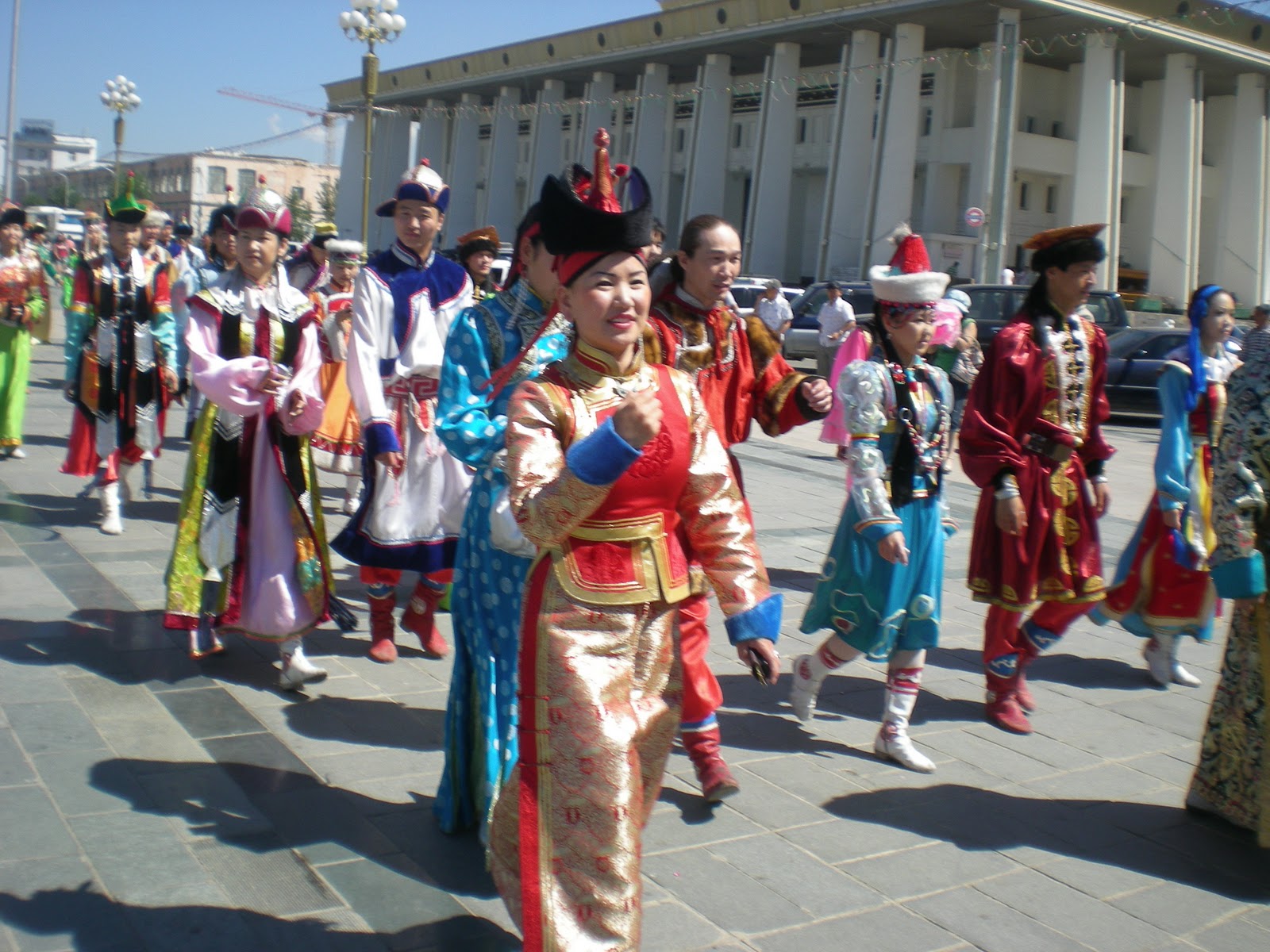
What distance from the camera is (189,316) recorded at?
5070mm

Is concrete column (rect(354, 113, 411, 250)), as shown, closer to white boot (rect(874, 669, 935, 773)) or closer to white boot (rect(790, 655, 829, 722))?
white boot (rect(790, 655, 829, 722))

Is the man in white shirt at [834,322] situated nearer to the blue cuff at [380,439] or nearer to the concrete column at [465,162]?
the blue cuff at [380,439]

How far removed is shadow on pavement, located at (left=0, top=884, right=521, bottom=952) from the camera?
3.16 metres

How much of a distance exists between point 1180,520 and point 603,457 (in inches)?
163

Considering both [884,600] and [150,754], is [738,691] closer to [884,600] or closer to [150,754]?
[884,600]

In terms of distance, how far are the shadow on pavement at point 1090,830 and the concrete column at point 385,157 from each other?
58.1 m

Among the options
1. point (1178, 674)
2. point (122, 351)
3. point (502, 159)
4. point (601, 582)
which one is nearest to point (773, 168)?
point (502, 159)

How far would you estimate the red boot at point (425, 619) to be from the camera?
575 centimetres

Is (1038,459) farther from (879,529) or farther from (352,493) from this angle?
(352,493)

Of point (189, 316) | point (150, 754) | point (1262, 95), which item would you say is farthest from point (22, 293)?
point (1262, 95)

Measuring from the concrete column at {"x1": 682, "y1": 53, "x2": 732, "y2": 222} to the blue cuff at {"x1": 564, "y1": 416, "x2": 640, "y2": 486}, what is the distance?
135ft

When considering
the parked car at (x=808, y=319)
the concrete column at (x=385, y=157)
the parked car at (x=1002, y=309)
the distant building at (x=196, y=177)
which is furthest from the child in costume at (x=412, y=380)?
the distant building at (x=196, y=177)

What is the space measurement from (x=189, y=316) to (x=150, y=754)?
5.72 feet

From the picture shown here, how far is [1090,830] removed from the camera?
4.27 m
